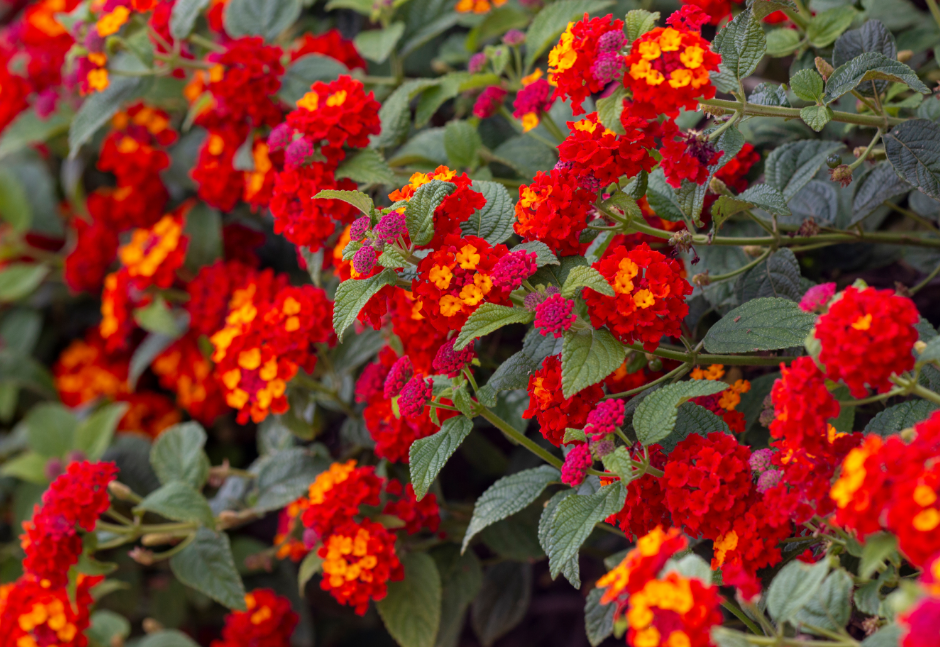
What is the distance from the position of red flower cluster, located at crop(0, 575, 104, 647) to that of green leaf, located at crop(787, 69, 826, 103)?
1664 mm

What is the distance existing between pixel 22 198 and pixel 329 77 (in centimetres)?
150

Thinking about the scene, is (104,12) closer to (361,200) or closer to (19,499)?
(361,200)

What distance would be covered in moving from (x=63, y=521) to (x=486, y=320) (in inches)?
39.8

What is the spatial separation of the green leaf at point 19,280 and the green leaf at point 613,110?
226 cm

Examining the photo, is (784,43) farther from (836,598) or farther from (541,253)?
(836,598)

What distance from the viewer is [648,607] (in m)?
0.84

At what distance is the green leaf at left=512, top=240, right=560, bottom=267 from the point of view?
1165mm

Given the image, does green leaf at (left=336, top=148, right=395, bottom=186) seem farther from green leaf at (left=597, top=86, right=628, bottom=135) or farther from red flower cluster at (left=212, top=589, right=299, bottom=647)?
red flower cluster at (left=212, top=589, right=299, bottom=647)

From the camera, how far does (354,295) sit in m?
1.19

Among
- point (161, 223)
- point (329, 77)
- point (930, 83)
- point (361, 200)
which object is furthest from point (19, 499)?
point (930, 83)

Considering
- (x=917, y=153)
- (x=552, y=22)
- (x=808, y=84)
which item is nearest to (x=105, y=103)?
(x=552, y=22)

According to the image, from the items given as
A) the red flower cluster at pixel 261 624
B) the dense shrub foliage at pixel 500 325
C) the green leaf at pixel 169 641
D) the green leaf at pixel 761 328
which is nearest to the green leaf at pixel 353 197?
the dense shrub foliage at pixel 500 325

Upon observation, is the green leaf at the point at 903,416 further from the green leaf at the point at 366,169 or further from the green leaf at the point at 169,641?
the green leaf at the point at 169,641

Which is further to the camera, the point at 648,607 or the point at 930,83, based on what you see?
the point at 930,83
